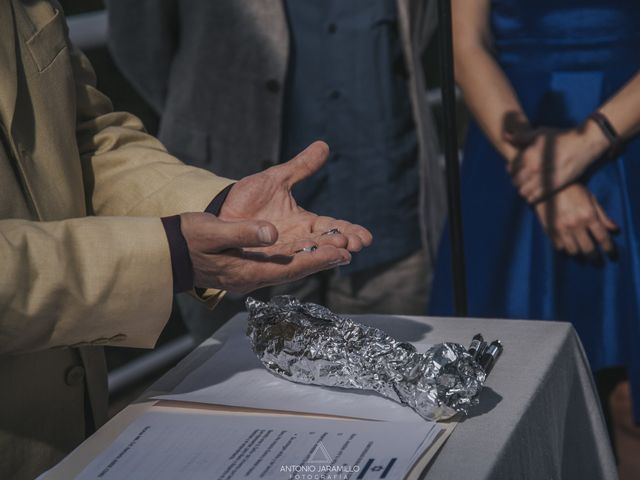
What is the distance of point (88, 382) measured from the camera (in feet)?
3.86

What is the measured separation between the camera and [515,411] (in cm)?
101

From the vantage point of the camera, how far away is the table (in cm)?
94

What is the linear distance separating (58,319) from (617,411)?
1.03m

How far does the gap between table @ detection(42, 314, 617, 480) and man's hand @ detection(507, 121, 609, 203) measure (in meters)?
0.49

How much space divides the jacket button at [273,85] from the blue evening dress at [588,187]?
1.41ft

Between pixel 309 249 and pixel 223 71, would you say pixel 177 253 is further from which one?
pixel 223 71

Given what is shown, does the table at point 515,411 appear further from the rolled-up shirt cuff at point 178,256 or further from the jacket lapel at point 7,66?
the jacket lapel at point 7,66

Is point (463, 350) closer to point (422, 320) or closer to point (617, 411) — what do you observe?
point (422, 320)

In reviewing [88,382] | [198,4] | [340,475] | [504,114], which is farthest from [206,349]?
[198,4]

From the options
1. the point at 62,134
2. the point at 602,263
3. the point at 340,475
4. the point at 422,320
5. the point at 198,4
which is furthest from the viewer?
the point at 198,4

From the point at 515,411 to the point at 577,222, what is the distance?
2.34 ft

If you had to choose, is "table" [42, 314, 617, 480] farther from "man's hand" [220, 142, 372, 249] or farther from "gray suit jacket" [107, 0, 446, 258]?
"gray suit jacket" [107, 0, 446, 258]

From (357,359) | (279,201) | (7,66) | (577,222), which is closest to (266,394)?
(357,359)

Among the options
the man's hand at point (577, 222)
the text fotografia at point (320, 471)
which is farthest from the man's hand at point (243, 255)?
the man's hand at point (577, 222)
